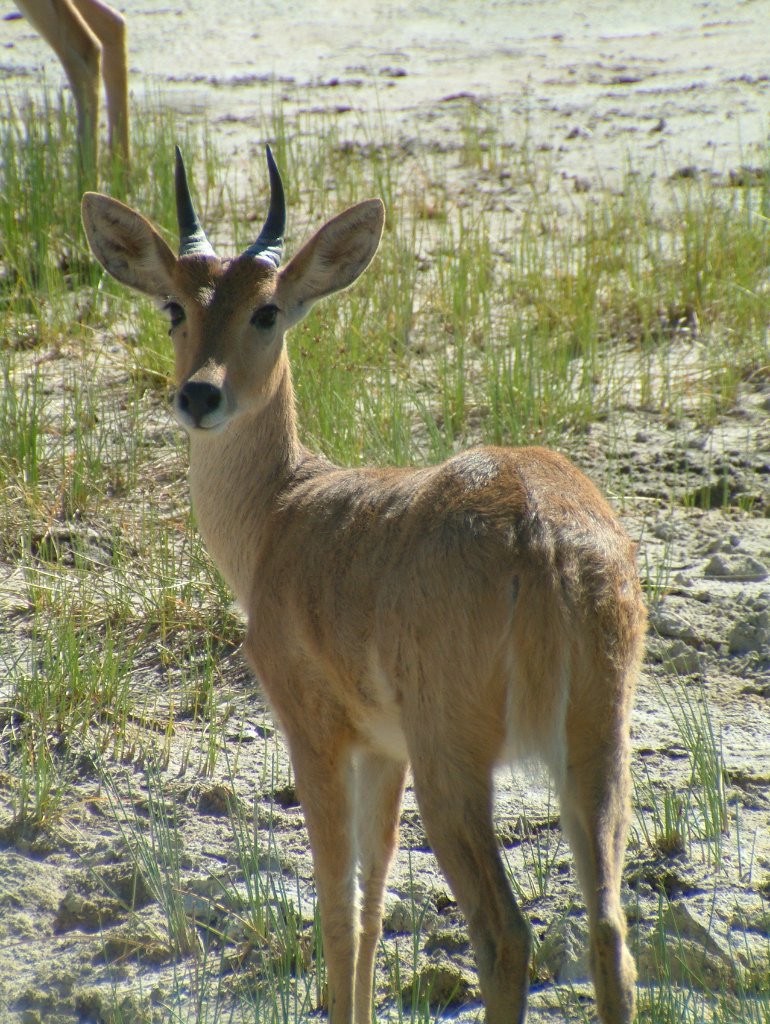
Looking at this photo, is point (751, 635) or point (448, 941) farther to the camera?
point (751, 635)

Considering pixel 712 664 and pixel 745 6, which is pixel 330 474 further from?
pixel 745 6

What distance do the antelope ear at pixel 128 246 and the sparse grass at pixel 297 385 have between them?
1.35 metres

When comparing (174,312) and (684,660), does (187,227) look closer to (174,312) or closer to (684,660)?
(174,312)

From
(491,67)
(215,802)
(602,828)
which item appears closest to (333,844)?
(602,828)

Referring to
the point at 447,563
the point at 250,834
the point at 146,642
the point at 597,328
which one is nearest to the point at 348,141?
the point at 597,328

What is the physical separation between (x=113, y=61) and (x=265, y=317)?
247 inches

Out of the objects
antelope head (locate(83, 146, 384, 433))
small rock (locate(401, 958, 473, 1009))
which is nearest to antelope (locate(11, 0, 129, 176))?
antelope head (locate(83, 146, 384, 433))

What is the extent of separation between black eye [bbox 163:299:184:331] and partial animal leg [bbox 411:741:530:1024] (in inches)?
76.8

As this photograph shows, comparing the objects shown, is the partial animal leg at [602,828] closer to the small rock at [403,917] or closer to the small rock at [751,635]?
the small rock at [403,917]

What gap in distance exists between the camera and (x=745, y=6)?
13.1m

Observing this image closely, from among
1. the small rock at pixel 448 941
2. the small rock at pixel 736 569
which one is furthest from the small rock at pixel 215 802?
the small rock at pixel 736 569

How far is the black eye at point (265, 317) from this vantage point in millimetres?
4492

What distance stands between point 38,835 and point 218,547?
1.11 metres

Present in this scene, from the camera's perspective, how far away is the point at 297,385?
21.9 ft
